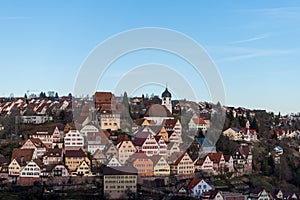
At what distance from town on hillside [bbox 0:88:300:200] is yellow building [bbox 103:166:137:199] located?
0.04 metres

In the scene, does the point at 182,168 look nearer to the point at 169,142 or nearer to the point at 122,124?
the point at 169,142

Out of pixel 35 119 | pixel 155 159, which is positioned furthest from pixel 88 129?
pixel 35 119

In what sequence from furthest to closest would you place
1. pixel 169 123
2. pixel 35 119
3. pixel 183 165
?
pixel 35 119, pixel 169 123, pixel 183 165

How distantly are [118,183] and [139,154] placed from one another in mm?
2548

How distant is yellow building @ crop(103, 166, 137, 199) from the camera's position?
19.5 meters

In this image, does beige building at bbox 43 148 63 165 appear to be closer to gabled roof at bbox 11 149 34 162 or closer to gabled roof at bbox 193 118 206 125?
gabled roof at bbox 11 149 34 162

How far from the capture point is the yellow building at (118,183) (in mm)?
19450

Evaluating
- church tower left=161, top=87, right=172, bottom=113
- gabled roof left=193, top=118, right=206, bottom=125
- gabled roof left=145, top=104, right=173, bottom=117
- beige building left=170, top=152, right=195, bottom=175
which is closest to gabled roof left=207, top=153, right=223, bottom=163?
beige building left=170, top=152, right=195, bottom=175

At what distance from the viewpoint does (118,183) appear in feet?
64.1

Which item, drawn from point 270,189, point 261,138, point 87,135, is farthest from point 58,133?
point 261,138

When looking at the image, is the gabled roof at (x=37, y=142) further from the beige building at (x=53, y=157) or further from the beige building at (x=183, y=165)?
the beige building at (x=183, y=165)

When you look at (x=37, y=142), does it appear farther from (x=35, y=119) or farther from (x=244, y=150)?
(x=244, y=150)

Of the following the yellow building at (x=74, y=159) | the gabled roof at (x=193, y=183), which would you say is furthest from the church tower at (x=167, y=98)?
the gabled roof at (x=193, y=183)

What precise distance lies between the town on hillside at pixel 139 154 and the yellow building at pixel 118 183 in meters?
0.04
